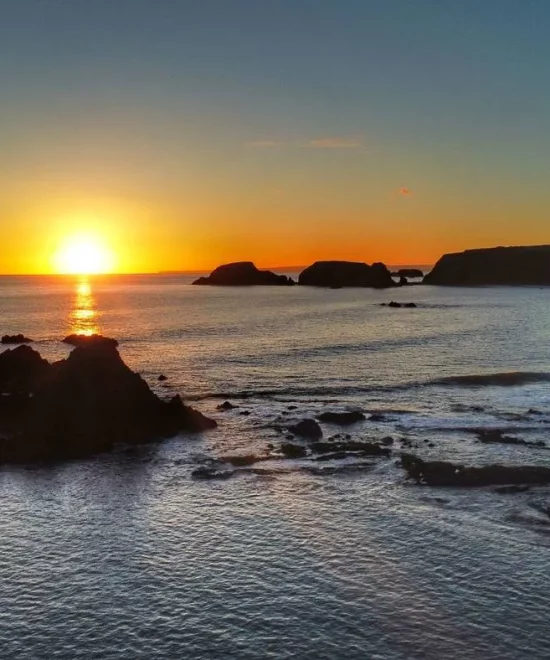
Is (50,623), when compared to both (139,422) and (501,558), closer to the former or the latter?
(501,558)

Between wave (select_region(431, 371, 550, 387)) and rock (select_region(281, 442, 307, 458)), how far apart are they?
2799 centimetres

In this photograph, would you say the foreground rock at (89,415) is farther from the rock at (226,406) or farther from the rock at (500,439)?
the rock at (500,439)

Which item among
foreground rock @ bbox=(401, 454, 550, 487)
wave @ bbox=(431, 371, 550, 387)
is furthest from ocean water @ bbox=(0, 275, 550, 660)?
wave @ bbox=(431, 371, 550, 387)

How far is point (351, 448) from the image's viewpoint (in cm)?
4041

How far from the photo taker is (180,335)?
110 m

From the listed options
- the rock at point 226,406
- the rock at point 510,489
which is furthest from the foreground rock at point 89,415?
the rock at point 510,489

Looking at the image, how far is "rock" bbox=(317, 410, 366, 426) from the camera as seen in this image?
4778 centimetres

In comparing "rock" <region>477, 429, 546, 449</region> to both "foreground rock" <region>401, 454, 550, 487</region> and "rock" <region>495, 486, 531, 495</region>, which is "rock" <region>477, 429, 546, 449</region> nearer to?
"foreground rock" <region>401, 454, 550, 487</region>

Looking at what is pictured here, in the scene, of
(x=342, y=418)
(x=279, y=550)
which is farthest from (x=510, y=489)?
(x=342, y=418)

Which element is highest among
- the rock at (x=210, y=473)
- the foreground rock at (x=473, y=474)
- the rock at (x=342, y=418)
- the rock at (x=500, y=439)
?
the rock at (x=342, y=418)

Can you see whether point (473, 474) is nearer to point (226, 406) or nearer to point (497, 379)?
point (226, 406)

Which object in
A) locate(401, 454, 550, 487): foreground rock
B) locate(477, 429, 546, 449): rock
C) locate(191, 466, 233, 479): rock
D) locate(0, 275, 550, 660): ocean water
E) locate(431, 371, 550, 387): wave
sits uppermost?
locate(431, 371, 550, 387): wave

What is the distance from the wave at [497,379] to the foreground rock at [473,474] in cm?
2878

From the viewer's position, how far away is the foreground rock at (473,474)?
1335 inches
